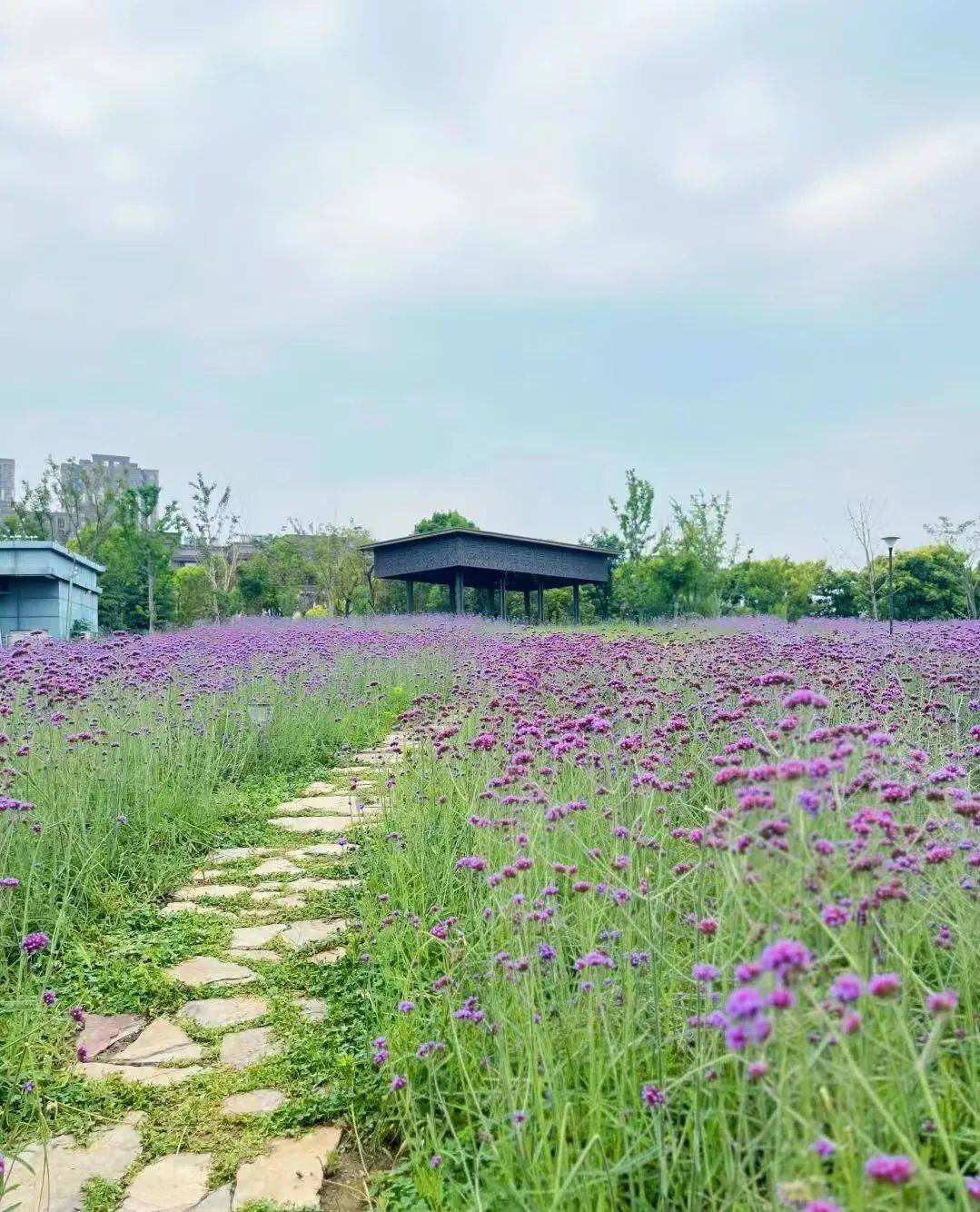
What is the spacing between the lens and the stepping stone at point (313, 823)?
208 inches

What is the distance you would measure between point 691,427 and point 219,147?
13.1 meters

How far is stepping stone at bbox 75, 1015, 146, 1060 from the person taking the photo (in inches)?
110

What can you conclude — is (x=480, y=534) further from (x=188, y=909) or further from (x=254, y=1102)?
(x=254, y=1102)

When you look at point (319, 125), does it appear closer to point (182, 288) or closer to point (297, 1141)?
point (182, 288)

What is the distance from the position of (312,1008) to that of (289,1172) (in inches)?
34.9

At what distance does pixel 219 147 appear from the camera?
10117 millimetres

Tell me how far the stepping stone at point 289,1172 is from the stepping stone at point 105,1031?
0.91 metres

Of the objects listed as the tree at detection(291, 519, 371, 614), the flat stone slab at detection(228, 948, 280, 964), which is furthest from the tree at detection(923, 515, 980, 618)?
the flat stone slab at detection(228, 948, 280, 964)

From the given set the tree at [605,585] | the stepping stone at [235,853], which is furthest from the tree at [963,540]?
the stepping stone at [235,853]

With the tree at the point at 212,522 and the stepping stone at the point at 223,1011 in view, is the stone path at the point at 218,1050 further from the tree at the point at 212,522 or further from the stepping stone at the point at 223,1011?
the tree at the point at 212,522

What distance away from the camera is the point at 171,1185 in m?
2.05

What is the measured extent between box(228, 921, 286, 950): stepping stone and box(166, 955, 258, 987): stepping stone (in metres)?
0.14

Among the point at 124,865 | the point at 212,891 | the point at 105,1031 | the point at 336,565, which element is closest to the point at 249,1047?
the point at 105,1031

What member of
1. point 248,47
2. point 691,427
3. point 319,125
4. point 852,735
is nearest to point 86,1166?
point 852,735
